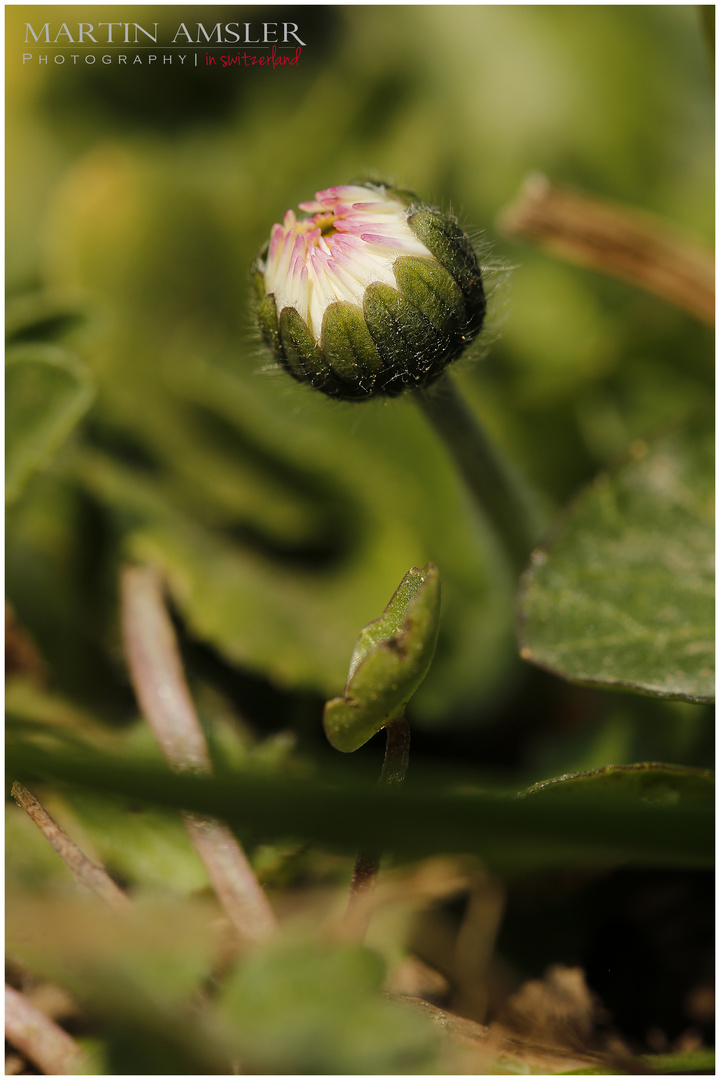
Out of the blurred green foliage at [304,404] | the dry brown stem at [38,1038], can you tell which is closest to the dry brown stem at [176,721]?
the blurred green foliage at [304,404]

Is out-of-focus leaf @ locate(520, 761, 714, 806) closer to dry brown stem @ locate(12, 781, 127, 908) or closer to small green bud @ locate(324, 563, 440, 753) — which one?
small green bud @ locate(324, 563, 440, 753)

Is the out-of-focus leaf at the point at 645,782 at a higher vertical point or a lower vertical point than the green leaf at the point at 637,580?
lower

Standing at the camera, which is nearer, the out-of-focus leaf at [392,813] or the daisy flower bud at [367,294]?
the out-of-focus leaf at [392,813]

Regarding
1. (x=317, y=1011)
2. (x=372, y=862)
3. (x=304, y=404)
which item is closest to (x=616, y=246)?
(x=304, y=404)

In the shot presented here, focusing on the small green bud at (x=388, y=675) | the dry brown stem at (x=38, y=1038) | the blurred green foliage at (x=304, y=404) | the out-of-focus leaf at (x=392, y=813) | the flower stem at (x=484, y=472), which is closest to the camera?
the out-of-focus leaf at (x=392, y=813)

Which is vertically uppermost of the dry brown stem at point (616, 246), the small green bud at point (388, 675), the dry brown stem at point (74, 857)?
the dry brown stem at point (616, 246)

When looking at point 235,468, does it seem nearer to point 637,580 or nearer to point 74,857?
point 637,580

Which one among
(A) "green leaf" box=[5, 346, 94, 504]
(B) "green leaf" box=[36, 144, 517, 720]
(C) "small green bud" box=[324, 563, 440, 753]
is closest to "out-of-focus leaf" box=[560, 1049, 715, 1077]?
(C) "small green bud" box=[324, 563, 440, 753]

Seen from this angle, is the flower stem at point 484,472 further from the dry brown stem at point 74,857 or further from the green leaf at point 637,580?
the dry brown stem at point 74,857

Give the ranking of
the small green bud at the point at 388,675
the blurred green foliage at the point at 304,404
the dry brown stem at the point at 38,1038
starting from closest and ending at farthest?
the small green bud at the point at 388,675
the dry brown stem at the point at 38,1038
the blurred green foliage at the point at 304,404
